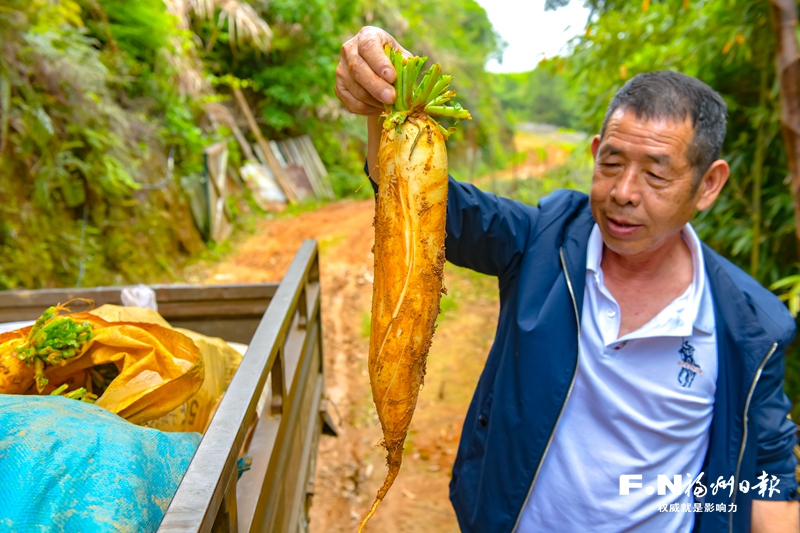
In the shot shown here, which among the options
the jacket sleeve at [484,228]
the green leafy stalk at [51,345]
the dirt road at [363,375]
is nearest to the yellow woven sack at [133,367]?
the green leafy stalk at [51,345]

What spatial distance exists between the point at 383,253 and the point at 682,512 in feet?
4.00

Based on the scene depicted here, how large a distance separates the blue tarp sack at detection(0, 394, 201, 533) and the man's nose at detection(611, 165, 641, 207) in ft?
4.44

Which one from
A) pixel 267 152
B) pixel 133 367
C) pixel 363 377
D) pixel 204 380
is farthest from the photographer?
pixel 267 152

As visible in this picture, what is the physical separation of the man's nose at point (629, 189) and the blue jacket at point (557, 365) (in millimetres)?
203

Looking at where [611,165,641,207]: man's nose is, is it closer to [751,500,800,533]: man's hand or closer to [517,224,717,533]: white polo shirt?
[517,224,717,533]: white polo shirt

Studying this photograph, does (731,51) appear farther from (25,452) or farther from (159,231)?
(159,231)

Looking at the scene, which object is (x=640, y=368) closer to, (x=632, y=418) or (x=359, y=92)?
(x=632, y=418)

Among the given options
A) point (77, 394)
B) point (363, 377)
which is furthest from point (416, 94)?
point (363, 377)

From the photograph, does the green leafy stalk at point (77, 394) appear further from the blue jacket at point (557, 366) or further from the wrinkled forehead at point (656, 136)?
the wrinkled forehead at point (656, 136)

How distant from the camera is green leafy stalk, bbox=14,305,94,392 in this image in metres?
1.43

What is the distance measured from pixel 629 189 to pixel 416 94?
72 cm

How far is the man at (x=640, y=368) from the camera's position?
5.13 feet

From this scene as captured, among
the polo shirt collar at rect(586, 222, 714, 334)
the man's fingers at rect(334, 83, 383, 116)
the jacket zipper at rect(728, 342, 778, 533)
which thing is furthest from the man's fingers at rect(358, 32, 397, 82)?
the jacket zipper at rect(728, 342, 778, 533)

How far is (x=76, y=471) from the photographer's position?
1.02 m
